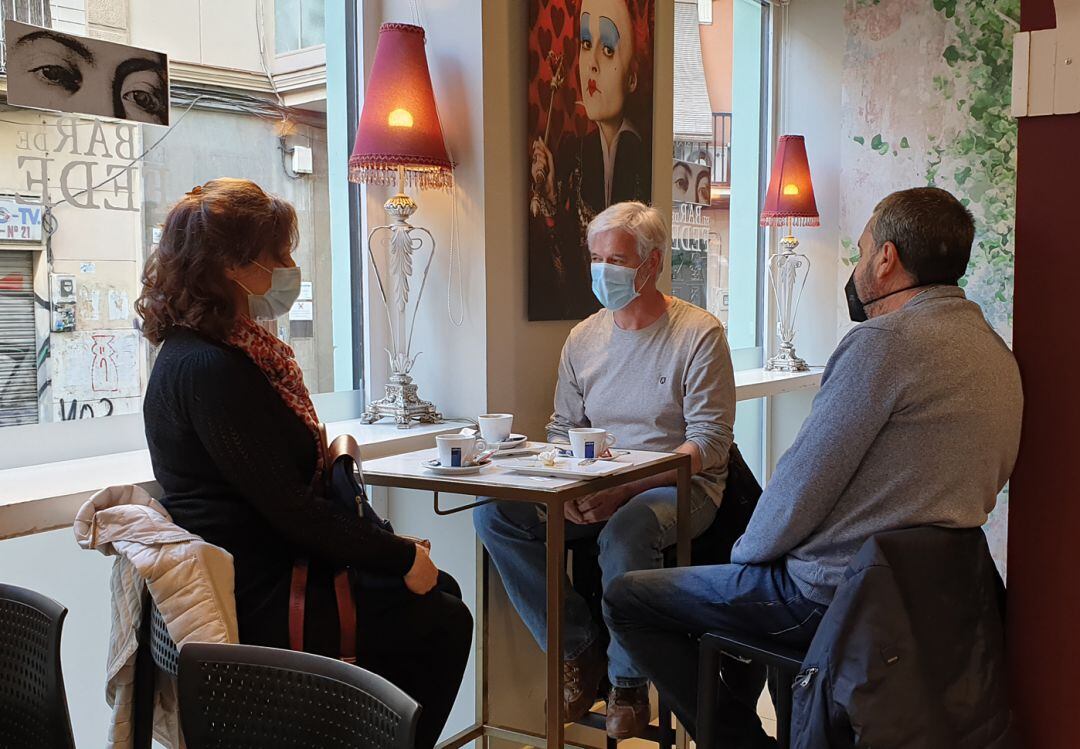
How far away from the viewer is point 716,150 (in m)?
4.46

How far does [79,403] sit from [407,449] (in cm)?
74

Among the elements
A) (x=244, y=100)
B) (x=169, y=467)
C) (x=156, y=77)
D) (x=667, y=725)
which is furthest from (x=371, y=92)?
(x=667, y=725)

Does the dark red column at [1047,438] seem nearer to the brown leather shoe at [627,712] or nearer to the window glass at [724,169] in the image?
the brown leather shoe at [627,712]

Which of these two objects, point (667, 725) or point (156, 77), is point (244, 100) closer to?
point (156, 77)

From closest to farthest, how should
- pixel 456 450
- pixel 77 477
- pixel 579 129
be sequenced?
pixel 77 477 < pixel 456 450 < pixel 579 129

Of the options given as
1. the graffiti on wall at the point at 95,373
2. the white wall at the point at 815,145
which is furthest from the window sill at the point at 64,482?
the white wall at the point at 815,145

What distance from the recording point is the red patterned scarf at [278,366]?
5.84 ft

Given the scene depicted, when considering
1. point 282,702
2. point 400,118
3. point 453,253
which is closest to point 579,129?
point 453,253

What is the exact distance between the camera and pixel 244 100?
2525mm

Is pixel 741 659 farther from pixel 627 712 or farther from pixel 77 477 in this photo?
pixel 77 477

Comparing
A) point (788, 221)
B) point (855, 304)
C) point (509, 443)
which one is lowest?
point (509, 443)

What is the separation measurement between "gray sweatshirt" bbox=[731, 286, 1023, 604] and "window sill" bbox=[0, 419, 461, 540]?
1.07 m

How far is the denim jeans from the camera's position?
74.5 inches

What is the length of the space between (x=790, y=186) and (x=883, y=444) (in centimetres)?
275
